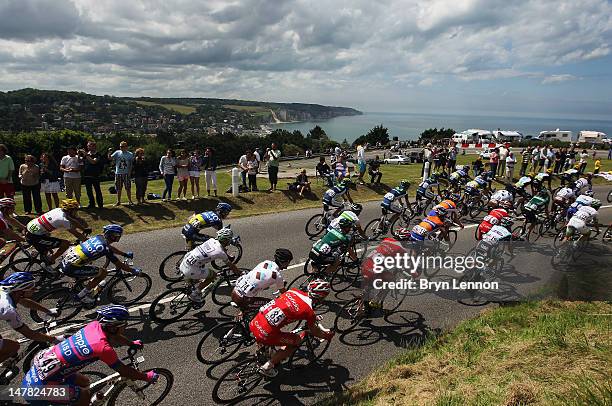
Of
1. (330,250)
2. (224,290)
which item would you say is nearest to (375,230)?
(330,250)

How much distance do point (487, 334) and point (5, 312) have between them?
26.6 feet

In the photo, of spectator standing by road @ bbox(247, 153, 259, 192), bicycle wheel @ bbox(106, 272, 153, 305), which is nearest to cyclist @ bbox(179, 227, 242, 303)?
bicycle wheel @ bbox(106, 272, 153, 305)

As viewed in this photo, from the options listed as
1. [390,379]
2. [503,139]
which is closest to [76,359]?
[390,379]

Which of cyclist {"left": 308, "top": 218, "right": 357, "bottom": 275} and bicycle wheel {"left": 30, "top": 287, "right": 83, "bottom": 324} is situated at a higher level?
cyclist {"left": 308, "top": 218, "right": 357, "bottom": 275}

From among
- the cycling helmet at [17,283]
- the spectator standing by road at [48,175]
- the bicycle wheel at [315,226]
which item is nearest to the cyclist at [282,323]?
the cycling helmet at [17,283]

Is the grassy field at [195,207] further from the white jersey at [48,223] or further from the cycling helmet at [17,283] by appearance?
the cycling helmet at [17,283]

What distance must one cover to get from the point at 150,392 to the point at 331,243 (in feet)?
14.6

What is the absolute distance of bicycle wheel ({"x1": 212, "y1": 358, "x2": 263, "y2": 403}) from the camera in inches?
221

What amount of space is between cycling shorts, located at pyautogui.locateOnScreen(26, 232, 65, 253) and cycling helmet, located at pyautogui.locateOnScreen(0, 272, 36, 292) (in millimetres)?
2791

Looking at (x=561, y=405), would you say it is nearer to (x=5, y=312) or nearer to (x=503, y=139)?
(x=5, y=312)

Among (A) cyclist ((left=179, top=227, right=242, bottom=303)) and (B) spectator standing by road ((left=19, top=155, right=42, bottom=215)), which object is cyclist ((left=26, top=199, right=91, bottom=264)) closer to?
(A) cyclist ((left=179, top=227, right=242, bottom=303))

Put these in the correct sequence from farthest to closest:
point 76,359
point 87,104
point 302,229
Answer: point 87,104
point 302,229
point 76,359

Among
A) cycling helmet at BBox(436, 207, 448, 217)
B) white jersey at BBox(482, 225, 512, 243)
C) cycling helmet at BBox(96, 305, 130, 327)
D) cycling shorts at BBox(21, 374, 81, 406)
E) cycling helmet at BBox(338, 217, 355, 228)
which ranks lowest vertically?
cycling shorts at BBox(21, 374, 81, 406)

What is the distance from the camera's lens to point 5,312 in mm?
5219
